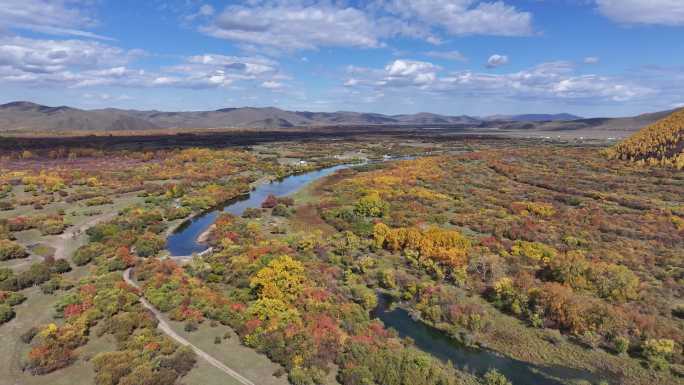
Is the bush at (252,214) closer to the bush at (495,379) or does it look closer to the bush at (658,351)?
the bush at (495,379)

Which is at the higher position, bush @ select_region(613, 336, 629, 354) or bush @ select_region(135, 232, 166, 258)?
bush @ select_region(135, 232, 166, 258)

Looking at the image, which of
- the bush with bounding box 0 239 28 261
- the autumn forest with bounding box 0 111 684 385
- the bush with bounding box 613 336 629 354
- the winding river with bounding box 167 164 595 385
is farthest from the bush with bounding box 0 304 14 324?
the bush with bounding box 613 336 629 354

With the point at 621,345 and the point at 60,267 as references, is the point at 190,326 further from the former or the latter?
the point at 621,345

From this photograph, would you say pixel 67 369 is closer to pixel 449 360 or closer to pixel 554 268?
pixel 449 360

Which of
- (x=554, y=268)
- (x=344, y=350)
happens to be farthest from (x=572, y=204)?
(x=344, y=350)

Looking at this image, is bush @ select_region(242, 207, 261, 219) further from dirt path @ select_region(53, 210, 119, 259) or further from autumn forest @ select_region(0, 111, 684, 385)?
dirt path @ select_region(53, 210, 119, 259)

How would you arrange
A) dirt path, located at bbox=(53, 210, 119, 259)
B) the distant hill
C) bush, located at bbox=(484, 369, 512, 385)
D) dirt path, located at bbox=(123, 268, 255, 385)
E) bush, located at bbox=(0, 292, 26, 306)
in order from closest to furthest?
1. bush, located at bbox=(484, 369, 512, 385)
2. dirt path, located at bbox=(123, 268, 255, 385)
3. bush, located at bbox=(0, 292, 26, 306)
4. dirt path, located at bbox=(53, 210, 119, 259)
5. the distant hill

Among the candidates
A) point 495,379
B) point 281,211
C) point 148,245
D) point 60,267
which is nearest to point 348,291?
point 495,379

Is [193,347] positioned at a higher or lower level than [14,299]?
lower

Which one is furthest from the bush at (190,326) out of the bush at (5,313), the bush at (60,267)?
the bush at (60,267)
